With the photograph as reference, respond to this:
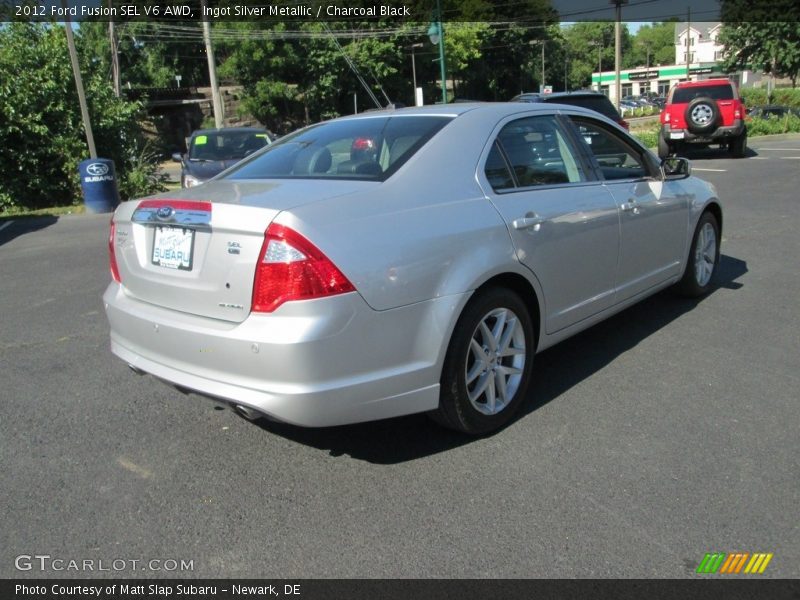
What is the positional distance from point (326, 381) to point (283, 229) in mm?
631

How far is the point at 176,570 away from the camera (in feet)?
8.51

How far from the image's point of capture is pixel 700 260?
5.65m

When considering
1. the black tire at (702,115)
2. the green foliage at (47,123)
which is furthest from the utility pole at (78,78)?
the black tire at (702,115)

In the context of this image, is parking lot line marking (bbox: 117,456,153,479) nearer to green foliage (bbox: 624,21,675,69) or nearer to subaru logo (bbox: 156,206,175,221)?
subaru logo (bbox: 156,206,175,221)

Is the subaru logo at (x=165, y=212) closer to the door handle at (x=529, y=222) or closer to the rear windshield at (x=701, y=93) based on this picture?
the door handle at (x=529, y=222)

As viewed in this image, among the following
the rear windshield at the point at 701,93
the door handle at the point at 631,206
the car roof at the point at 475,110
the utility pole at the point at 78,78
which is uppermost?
the utility pole at the point at 78,78

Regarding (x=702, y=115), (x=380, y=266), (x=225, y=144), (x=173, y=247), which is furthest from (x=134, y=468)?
(x=702, y=115)

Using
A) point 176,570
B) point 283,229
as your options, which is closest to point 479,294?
point 283,229

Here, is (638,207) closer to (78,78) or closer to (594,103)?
(594,103)

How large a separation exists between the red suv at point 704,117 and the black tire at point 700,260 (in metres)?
13.0

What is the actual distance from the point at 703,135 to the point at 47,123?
50.3ft

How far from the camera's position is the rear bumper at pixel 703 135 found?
57.2 ft

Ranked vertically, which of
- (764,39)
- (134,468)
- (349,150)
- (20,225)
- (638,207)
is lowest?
(134,468)

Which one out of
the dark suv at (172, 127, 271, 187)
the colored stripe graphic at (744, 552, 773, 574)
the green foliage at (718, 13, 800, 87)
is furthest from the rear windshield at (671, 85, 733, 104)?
the green foliage at (718, 13, 800, 87)
